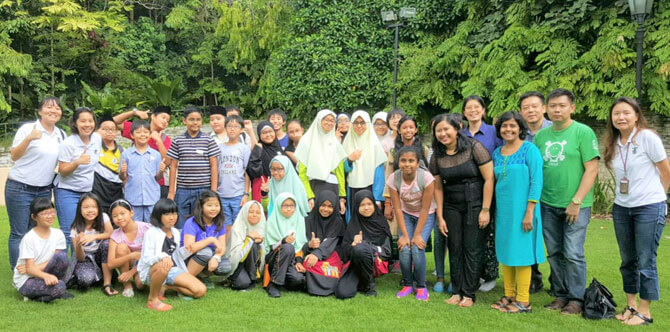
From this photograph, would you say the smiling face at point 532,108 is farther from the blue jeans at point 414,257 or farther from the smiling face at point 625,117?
the blue jeans at point 414,257

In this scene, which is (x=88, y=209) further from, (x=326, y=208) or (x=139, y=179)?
(x=326, y=208)

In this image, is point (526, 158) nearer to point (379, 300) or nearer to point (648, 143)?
point (648, 143)

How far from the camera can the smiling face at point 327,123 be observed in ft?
19.1

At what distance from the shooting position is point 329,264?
16.5 ft

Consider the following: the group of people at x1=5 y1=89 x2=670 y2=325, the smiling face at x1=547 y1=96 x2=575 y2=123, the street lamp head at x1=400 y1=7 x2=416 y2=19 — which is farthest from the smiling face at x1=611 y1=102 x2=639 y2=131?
the street lamp head at x1=400 y1=7 x2=416 y2=19

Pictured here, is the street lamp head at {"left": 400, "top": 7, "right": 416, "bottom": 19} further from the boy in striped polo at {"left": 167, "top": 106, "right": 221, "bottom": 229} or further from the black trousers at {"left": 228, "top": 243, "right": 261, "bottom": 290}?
the black trousers at {"left": 228, "top": 243, "right": 261, "bottom": 290}

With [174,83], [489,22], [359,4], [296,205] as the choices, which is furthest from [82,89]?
[296,205]

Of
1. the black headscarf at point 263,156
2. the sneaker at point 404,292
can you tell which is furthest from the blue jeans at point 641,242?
the black headscarf at point 263,156

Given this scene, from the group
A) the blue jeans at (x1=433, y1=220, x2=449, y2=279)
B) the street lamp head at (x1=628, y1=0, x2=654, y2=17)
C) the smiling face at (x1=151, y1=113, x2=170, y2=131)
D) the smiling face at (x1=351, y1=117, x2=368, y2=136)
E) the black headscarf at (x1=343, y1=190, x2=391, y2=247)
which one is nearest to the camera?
the blue jeans at (x1=433, y1=220, x2=449, y2=279)

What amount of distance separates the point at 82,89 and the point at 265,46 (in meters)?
6.88

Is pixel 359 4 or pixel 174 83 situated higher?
pixel 359 4

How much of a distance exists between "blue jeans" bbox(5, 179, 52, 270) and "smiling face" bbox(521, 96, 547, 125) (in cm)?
434

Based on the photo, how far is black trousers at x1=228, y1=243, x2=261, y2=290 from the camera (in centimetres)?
501

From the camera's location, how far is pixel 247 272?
5.09m
